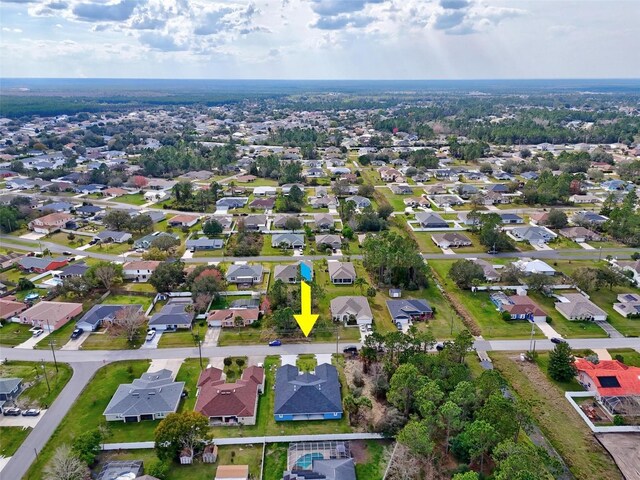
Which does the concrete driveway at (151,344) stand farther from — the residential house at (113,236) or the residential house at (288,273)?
the residential house at (113,236)

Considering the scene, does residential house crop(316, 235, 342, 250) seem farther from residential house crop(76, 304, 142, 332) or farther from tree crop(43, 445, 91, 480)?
tree crop(43, 445, 91, 480)

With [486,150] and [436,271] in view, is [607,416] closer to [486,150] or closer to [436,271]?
[436,271]

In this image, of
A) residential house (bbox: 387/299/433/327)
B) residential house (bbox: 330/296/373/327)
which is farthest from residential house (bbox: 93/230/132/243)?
residential house (bbox: 387/299/433/327)

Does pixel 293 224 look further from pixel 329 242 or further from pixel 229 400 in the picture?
pixel 229 400

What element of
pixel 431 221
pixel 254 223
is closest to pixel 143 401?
pixel 254 223

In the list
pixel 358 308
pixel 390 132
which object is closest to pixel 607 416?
pixel 358 308
